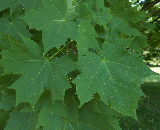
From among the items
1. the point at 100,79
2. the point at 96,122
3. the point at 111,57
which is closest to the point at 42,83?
the point at 100,79

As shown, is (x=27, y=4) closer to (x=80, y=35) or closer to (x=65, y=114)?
(x=80, y=35)

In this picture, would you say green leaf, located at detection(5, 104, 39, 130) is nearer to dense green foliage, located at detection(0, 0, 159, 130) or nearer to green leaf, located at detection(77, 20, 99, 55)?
dense green foliage, located at detection(0, 0, 159, 130)

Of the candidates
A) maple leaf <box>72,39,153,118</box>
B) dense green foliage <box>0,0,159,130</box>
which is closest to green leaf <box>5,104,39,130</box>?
dense green foliage <box>0,0,159,130</box>

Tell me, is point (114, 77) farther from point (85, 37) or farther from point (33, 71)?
point (33, 71)

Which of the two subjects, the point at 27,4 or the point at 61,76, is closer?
the point at 61,76

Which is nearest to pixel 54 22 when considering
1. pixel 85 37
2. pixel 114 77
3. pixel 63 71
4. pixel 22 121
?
pixel 85 37
